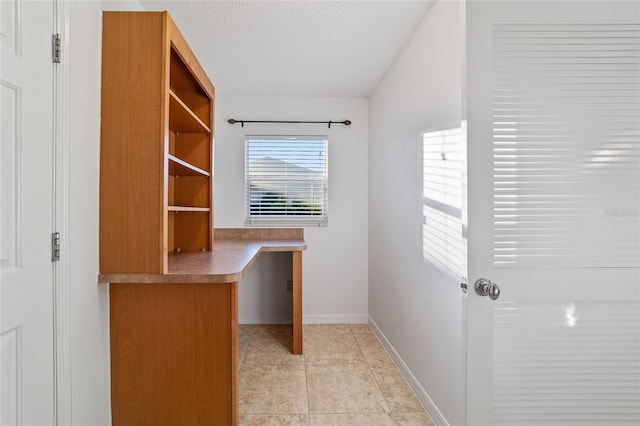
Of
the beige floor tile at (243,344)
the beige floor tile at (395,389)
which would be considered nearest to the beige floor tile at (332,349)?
the beige floor tile at (395,389)

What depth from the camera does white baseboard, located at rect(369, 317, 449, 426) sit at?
1779 millimetres

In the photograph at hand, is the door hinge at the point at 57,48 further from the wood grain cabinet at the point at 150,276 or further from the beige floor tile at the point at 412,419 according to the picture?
the beige floor tile at the point at 412,419

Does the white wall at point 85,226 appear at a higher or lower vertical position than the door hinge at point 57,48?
lower

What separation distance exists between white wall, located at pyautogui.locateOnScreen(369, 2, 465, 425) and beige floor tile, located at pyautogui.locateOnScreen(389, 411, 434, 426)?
0.07m

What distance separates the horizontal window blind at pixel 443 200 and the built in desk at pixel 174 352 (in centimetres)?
107

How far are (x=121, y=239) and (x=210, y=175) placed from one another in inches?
41.6

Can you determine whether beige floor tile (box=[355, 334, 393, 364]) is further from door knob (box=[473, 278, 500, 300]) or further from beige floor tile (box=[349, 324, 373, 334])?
door knob (box=[473, 278, 500, 300])

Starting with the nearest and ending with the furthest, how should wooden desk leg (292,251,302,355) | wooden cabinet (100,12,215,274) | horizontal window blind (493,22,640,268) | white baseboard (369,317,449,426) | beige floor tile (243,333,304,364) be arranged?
horizontal window blind (493,22,640,268)
wooden cabinet (100,12,215,274)
white baseboard (369,317,449,426)
beige floor tile (243,333,304,364)
wooden desk leg (292,251,302,355)

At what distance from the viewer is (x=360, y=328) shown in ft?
10.9

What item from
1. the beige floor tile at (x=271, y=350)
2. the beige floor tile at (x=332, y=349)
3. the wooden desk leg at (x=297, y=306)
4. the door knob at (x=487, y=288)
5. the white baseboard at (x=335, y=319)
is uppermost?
the door knob at (x=487, y=288)

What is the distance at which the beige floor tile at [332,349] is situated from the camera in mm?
2592

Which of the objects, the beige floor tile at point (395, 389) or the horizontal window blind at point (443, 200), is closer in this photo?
the horizontal window blind at point (443, 200)

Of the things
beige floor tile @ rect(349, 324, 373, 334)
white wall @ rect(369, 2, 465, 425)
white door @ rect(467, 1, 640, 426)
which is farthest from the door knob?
beige floor tile @ rect(349, 324, 373, 334)

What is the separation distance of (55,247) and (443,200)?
1736mm
